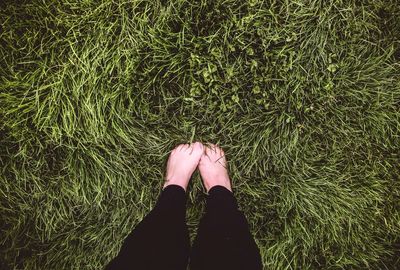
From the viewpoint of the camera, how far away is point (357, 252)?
2010 mm

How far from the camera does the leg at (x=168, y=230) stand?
159 cm

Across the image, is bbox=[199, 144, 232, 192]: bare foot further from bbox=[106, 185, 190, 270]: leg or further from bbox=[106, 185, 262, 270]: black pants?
bbox=[106, 185, 190, 270]: leg

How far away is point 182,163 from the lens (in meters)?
1.97

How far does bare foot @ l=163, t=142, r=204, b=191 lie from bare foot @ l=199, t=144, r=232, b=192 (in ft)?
0.15

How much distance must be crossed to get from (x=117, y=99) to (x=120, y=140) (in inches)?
9.9

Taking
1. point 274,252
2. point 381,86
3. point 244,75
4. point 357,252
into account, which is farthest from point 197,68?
point 357,252

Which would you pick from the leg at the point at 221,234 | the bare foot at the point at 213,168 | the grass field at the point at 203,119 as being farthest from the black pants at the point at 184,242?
the grass field at the point at 203,119

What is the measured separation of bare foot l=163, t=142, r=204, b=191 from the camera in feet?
6.43

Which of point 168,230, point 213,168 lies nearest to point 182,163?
point 213,168

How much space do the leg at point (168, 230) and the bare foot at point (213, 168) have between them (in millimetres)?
49

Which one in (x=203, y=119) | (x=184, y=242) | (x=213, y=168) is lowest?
(x=184, y=242)

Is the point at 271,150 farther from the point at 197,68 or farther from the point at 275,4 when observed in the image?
the point at 275,4

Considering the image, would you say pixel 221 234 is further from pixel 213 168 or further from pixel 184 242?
pixel 213 168

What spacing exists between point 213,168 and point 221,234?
0.42 m
